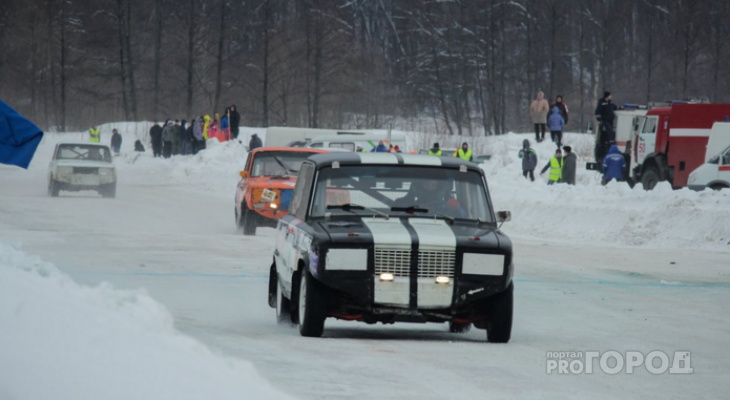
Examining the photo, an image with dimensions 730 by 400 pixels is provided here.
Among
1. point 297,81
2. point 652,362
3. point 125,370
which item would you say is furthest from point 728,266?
point 297,81

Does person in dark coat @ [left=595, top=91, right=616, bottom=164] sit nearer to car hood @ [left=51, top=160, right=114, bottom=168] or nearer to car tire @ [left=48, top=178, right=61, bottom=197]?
car hood @ [left=51, top=160, right=114, bottom=168]

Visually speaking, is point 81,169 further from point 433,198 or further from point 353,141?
point 433,198

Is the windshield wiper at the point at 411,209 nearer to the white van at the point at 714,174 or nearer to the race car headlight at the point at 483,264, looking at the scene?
the race car headlight at the point at 483,264

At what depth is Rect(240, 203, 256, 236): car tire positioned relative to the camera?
73.1 feet

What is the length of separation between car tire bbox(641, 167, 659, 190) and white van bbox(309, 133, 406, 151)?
8.47 metres

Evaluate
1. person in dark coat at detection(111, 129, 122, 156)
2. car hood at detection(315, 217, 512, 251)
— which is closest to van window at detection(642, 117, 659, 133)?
car hood at detection(315, 217, 512, 251)

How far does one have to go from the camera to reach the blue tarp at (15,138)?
15516 millimetres

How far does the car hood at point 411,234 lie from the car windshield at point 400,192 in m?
0.25

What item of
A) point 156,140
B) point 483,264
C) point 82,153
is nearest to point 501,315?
point 483,264

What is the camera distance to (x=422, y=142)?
57031 millimetres

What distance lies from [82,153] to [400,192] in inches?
999

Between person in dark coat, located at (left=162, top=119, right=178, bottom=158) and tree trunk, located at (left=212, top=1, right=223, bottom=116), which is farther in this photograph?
tree trunk, located at (left=212, top=1, right=223, bottom=116)

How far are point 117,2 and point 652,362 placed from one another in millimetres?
72273

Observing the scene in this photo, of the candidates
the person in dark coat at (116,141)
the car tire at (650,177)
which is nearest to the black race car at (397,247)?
the car tire at (650,177)
